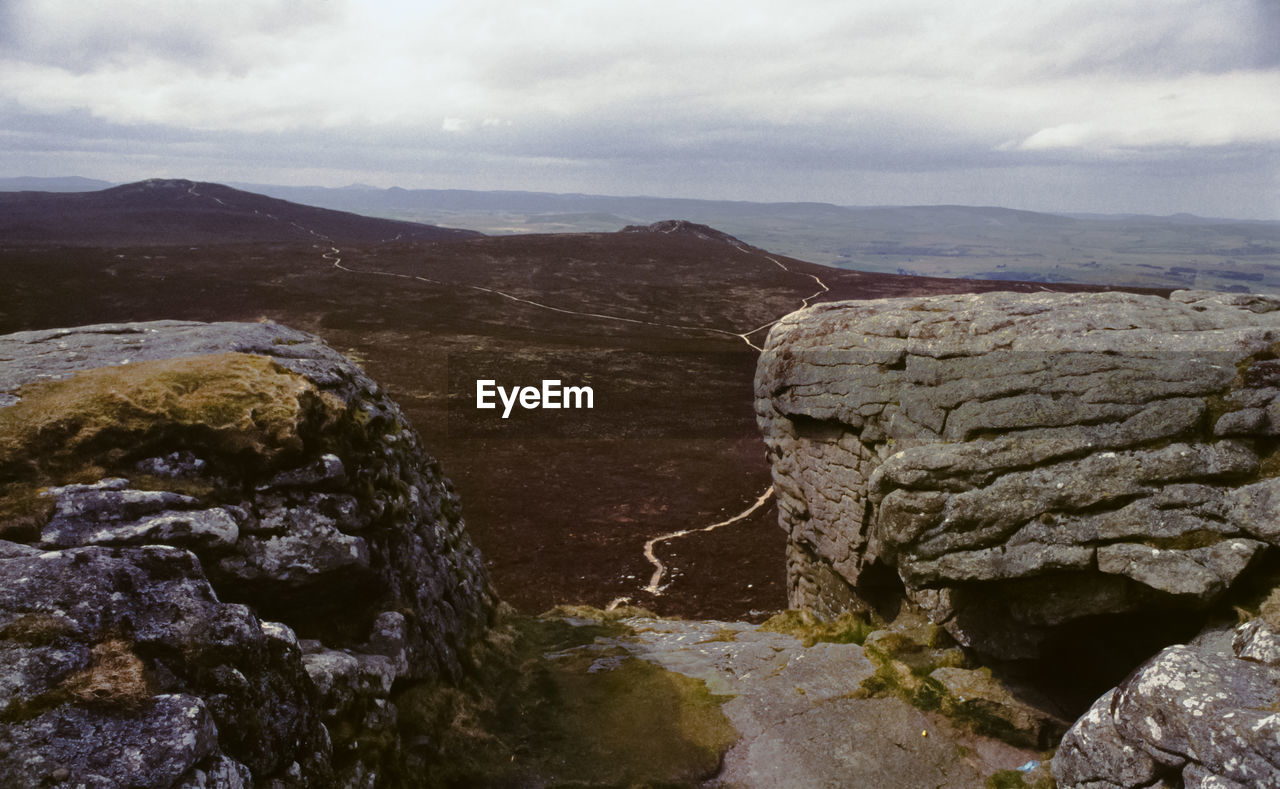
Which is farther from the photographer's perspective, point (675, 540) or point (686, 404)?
point (686, 404)

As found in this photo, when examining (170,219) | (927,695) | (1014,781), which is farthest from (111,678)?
(170,219)

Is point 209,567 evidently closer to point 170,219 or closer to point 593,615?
point 593,615

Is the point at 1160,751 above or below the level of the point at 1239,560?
below

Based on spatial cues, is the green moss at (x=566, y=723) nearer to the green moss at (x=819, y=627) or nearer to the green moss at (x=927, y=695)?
the green moss at (x=927, y=695)

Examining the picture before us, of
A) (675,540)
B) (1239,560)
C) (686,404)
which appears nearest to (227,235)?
(686,404)

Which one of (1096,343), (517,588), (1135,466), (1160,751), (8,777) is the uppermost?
(1096,343)

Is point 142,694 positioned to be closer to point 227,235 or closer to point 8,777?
point 8,777

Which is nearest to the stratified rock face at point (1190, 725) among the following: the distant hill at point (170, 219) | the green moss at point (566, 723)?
the green moss at point (566, 723)

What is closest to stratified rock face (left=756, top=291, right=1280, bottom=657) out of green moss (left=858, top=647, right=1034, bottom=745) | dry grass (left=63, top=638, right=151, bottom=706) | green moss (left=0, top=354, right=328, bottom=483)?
green moss (left=858, top=647, right=1034, bottom=745)
